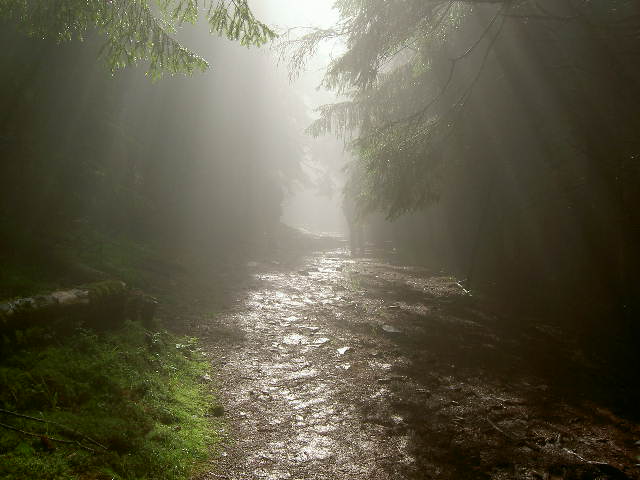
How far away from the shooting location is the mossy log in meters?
4.65

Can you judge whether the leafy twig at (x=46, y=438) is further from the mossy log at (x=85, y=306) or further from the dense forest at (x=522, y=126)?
the dense forest at (x=522, y=126)

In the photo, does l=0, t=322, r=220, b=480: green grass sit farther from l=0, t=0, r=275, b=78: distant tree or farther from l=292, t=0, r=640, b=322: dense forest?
l=292, t=0, r=640, b=322: dense forest

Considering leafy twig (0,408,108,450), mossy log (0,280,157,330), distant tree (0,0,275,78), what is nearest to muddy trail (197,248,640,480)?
leafy twig (0,408,108,450)

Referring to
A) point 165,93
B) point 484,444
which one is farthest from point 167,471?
point 165,93

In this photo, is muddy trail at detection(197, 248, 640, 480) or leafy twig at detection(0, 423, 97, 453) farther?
muddy trail at detection(197, 248, 640, 480)

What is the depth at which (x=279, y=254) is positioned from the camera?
22.7 meters

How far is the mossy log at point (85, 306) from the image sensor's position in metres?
4.65

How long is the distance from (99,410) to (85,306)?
7.55 feet

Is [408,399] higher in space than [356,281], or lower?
lower

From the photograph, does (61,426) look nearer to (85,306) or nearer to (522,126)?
(85,306)

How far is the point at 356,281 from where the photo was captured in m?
14.8

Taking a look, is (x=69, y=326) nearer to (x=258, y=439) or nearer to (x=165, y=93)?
(x=258, y=439)

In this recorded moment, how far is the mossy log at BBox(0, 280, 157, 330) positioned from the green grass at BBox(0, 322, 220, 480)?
0.88 feet

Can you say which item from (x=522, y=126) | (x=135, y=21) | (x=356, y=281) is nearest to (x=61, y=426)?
(x=135, y=21)
